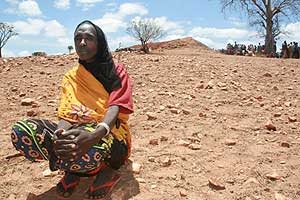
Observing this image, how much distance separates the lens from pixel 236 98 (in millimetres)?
4125

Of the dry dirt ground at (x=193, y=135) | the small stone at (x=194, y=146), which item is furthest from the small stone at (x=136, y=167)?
the small stone at (x=194, y=146)

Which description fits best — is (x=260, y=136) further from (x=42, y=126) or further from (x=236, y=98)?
(x=42, y=126)

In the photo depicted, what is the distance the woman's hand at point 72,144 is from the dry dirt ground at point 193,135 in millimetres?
445

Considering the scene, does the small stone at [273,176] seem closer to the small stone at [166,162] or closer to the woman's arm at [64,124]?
the small stone at [166,162]

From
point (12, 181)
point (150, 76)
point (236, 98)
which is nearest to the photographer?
point (12, 181)

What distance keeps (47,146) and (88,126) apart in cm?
26

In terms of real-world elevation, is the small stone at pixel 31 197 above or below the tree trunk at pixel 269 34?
below

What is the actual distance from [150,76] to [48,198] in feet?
9.66

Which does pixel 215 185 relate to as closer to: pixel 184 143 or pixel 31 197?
pixel 184 143

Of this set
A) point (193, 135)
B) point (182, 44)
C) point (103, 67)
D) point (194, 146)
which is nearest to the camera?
point (103, 67)

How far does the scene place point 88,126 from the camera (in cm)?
201

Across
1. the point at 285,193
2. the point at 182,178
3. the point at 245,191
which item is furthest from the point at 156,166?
the point at 285,193

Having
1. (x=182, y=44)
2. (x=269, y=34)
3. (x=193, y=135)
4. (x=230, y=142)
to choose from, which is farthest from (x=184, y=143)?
(x=269, y=34)

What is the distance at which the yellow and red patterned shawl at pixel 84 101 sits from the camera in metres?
2.22
